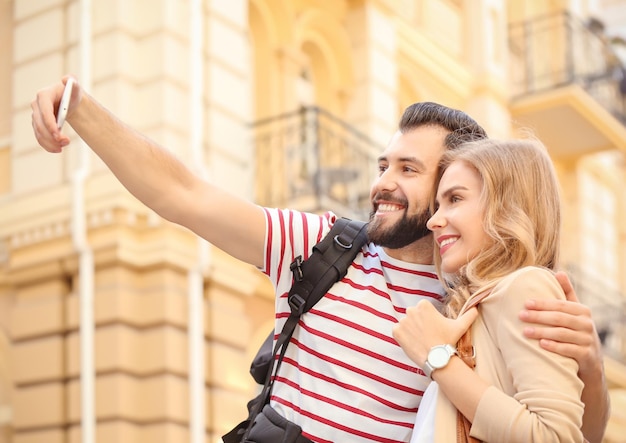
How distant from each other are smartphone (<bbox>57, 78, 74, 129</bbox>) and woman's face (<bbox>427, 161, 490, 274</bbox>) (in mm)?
1024

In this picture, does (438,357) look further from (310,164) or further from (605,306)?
(605,306)

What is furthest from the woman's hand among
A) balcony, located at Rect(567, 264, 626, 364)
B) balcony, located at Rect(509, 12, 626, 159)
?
balcony, located at Rect(567, 264, 626, 364)

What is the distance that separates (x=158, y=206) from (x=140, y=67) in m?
6.61

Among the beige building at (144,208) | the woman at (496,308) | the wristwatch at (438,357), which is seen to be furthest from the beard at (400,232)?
the beige building at (144,208)

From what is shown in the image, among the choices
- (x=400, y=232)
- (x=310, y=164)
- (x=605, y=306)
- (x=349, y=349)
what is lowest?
(x=349, y=349)

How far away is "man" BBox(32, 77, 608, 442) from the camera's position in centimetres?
315

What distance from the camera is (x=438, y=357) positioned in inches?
108

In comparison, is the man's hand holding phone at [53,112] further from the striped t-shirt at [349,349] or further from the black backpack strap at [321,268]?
the black backpack strap at [321,268]

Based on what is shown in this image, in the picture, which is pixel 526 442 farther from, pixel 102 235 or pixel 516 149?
pixel 102 235

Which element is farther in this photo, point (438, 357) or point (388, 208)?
point (388, 208)

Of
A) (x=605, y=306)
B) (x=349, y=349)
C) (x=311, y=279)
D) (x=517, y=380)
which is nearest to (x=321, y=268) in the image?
(x=311, y=279)

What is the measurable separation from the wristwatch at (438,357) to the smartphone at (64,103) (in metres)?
1.14

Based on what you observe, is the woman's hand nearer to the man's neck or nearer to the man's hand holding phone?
the man's neck

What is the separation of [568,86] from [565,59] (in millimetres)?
2599
